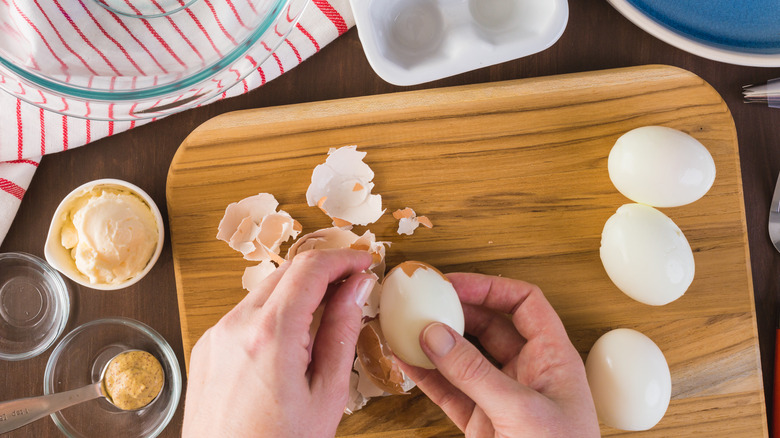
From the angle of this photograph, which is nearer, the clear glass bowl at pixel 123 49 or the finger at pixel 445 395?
the clear glass bowl at pixel 123 49

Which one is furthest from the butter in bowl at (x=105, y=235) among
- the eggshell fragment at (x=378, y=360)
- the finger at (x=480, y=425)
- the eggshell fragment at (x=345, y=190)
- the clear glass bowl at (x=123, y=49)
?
the finger at (x=480, y=425)

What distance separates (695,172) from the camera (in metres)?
1.02

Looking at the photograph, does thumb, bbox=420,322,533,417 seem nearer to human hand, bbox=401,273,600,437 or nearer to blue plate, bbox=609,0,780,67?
human hand, bbox=401,273,600,437

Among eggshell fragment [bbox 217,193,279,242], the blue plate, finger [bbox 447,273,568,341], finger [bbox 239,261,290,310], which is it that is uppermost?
the blue plate

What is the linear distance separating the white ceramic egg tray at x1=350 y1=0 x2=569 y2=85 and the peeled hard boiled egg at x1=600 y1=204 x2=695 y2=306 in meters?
0.36

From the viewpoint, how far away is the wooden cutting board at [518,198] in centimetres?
113

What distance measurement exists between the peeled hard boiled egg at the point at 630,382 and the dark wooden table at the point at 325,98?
0.32 metres

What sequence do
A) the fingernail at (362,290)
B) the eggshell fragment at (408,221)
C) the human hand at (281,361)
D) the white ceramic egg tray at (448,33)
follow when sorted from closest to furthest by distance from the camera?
the human hand at (281,361), the fingernail at (362,290), the white ceramic egg tray at (448,33), the eggshell fragment at (408,221)

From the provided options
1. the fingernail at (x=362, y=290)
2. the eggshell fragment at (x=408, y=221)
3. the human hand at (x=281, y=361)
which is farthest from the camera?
the eggshell fragment at (x=408, y=221)

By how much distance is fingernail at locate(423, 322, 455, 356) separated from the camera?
0.90 m

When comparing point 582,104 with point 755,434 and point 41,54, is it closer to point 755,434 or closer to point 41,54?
point 755,434

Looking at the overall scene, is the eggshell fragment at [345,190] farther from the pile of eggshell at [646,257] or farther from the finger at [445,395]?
the pile of eggshell at [646,257]

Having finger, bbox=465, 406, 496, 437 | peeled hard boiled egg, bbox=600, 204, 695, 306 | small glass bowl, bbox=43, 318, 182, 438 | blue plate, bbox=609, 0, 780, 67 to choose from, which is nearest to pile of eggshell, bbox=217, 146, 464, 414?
finger, bbox=465, 406, 496, 437

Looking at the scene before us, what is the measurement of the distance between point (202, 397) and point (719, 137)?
1.08 m
